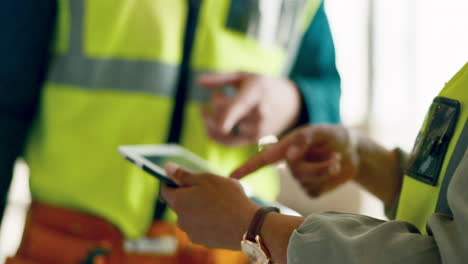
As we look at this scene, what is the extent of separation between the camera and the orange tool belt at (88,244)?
0.72 meters

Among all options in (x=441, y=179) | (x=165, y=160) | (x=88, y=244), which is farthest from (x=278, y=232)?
(x=88, y=244)

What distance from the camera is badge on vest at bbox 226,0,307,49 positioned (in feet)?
2.55

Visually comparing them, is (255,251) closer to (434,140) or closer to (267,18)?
(434,140)

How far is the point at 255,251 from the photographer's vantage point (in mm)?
442

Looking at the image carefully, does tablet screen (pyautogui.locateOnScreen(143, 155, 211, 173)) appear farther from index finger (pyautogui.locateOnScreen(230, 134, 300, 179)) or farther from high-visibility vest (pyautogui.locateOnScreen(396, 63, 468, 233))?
high-visibility vest (pyautogui.locateOnScreen(396, 63, 468, 233))

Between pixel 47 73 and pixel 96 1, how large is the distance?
13 cm

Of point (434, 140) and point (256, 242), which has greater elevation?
point (434, 140)

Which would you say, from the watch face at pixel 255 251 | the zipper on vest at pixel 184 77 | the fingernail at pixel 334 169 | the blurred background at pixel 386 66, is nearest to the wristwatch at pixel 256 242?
the watch face at pixel 255 251

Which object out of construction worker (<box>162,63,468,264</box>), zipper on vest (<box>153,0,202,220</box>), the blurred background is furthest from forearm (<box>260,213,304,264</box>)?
zipper on vest (<box>153,0,202,220</box>)

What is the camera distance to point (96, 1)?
2.41 ft

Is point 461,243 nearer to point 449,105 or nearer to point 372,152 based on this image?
point 449,105

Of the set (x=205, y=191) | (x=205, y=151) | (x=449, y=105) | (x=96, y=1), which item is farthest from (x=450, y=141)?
(x=96, y=1)

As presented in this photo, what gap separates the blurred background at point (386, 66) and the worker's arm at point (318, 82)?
5cm

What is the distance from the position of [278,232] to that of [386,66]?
1.10ft
